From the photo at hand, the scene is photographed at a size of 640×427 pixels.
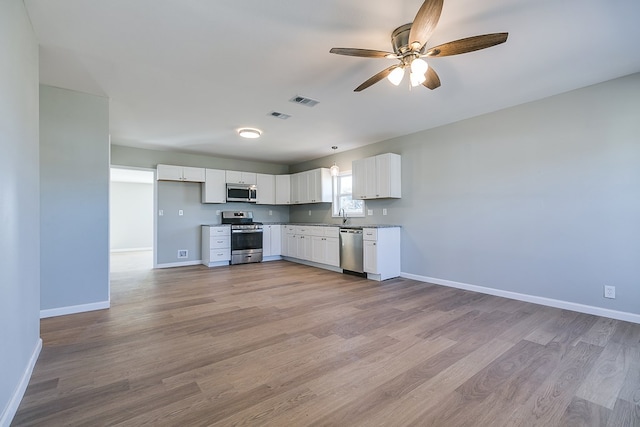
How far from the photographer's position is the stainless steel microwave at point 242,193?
6.56 meters

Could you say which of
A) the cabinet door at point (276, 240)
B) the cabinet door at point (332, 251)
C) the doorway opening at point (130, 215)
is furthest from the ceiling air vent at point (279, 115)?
the doorway opening at point (130, 215)

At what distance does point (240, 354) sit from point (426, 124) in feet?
13.2

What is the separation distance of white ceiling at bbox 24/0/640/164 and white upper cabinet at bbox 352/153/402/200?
877 mm

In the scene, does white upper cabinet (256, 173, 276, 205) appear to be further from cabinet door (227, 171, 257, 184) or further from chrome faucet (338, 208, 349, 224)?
chrome faucet (338, 208, 349, 224)

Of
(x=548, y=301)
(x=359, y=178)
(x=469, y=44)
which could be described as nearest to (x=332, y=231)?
(x=359, y=178)

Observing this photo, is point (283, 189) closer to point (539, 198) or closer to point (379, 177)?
point (379, 177)

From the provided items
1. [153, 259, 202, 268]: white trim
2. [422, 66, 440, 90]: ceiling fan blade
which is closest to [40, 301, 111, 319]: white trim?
[153, 259, 202, 268]: white trim

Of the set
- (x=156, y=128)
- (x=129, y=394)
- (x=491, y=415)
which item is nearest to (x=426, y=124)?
(x=491, y=415)

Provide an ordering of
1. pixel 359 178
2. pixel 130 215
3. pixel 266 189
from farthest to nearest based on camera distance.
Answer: pixel 130 215 → pixel 266 189 → pixel 359 178

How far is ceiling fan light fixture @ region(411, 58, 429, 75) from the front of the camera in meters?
2.10

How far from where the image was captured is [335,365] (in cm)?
205

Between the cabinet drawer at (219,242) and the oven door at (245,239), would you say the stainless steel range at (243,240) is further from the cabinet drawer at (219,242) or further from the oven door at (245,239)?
the cabinet drawer at (219,242)

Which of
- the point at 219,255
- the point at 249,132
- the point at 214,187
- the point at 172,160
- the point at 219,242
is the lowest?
the point at 219,255

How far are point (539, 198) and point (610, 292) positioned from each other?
1174 mm
